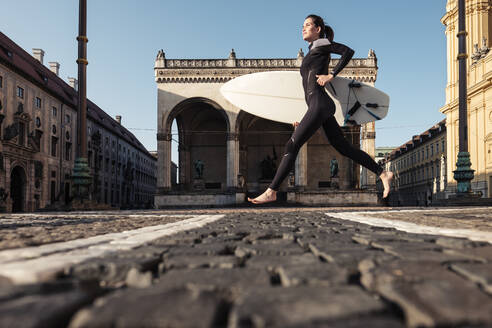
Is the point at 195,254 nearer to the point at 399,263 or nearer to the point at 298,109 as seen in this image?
the point at 399,263

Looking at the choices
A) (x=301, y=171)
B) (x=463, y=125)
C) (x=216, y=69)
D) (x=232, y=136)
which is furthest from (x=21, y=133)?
(x=463, y=125)

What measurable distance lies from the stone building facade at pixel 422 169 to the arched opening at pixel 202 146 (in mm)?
15318

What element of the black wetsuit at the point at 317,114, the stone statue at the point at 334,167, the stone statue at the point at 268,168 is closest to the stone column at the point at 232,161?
the stone statue at the point at 268,168

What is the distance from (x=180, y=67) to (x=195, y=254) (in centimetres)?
3030

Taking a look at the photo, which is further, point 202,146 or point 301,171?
point 202,146

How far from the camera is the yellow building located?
27.8m

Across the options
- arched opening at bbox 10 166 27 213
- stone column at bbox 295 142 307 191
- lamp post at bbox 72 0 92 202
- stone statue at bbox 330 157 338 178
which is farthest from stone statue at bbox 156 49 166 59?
lamp post at bbox 72 0 92 202

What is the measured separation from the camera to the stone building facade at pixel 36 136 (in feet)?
81.5

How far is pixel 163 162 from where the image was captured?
100ft

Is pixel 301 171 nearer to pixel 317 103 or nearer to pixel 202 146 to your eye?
pixel 202 146

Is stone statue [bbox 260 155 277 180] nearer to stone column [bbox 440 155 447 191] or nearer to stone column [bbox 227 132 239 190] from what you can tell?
stone column [bbox 227 132 239 190]

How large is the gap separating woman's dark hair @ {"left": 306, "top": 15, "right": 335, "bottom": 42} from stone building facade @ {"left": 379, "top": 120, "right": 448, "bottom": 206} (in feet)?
103

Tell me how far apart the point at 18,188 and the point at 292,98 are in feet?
83.3

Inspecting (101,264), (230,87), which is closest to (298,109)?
(230,87)
